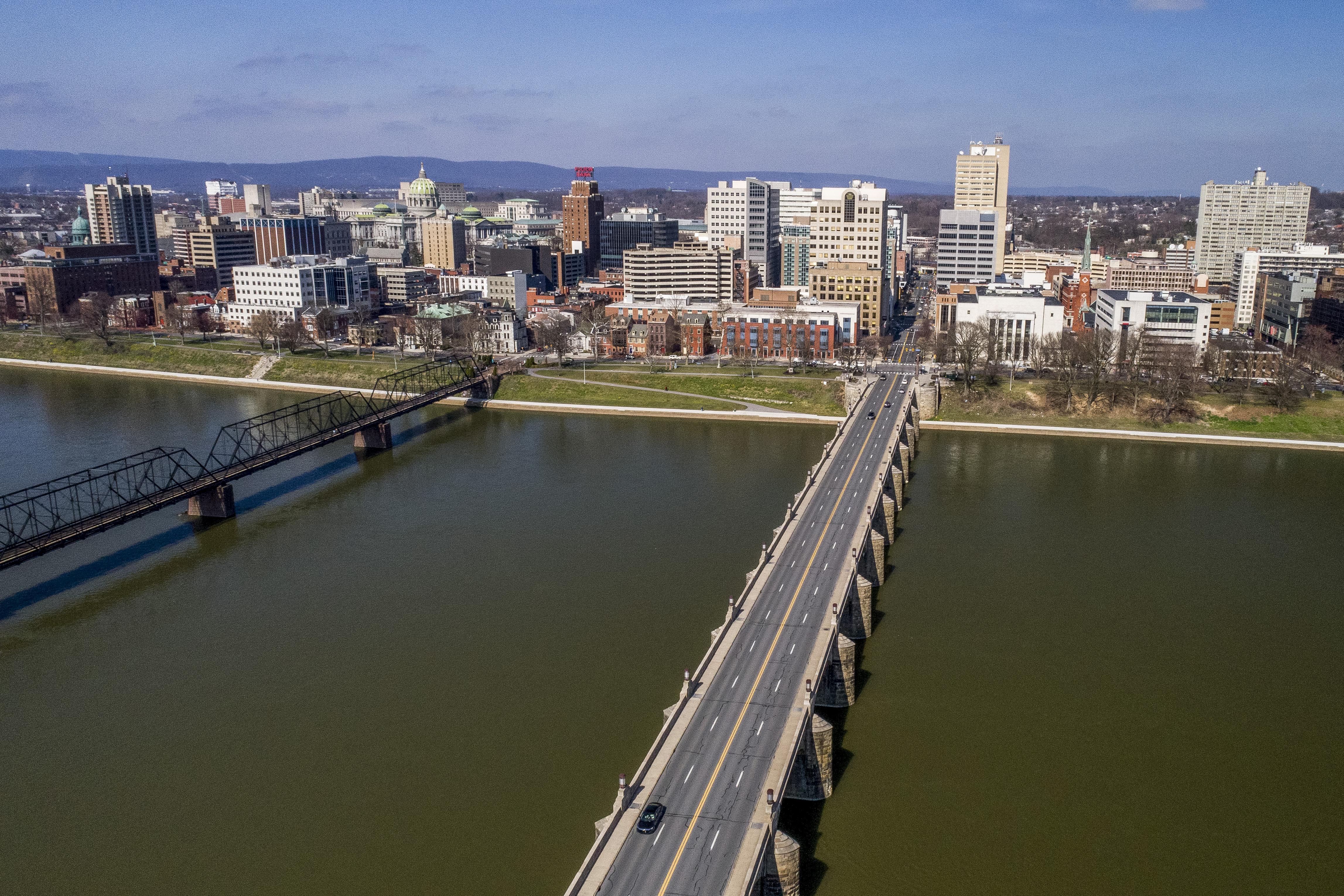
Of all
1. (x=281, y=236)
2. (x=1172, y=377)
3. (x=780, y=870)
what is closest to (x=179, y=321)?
(x=281, y=236)

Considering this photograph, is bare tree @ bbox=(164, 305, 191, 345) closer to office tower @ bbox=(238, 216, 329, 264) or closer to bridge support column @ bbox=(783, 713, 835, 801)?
office tower @ bbox=(238, 216, 329, 264)

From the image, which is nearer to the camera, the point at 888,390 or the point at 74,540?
the point at 74,540

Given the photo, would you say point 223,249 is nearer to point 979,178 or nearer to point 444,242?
point 444,242

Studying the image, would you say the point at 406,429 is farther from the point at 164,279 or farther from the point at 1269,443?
the point at 164,279

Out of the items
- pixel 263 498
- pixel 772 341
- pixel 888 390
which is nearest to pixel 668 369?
pixel 772 341

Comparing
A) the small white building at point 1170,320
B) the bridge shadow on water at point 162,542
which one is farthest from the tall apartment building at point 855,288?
the bridge shadow on water at point 162,542

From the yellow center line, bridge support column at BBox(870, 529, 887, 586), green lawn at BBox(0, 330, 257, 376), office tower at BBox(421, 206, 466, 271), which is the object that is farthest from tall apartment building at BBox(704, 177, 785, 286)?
bridge support column at BBox(870, 529, 887, 586)

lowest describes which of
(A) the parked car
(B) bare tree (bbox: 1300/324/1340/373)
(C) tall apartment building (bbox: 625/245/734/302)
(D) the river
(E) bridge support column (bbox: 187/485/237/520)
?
(D) the river

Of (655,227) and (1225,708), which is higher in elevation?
(655,227)
